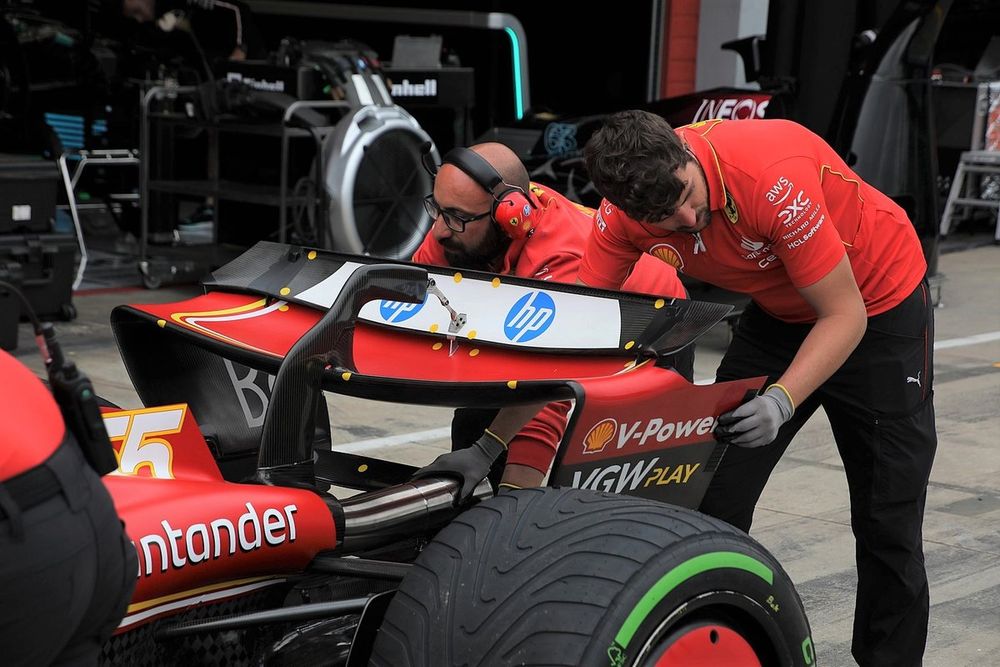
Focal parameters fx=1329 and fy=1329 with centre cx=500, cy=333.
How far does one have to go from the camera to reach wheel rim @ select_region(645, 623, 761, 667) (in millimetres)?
2180

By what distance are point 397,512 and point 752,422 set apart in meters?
0.71

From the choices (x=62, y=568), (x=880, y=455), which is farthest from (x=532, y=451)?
(x=62, y=568)

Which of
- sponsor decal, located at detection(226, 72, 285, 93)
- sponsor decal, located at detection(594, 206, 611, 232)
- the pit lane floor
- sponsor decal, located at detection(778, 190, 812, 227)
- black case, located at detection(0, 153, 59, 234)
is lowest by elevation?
the pit lane floor

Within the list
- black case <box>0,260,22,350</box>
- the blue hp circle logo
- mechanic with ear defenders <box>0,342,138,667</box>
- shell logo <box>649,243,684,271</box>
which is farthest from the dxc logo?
black case <box>0,260,22,350</box>

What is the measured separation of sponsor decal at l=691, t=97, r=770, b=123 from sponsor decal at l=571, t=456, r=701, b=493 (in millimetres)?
5106

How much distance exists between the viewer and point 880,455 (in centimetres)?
311

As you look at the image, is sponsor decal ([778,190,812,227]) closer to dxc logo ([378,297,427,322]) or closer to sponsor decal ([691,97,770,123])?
dxc logo ([378,297,427,322])

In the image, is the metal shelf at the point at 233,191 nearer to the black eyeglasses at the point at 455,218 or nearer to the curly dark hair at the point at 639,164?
the black eyeglasses at the point at 455,218

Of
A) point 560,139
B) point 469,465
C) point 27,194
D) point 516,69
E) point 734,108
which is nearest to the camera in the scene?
point 469,465

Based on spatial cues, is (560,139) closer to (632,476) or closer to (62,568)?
(632,476)

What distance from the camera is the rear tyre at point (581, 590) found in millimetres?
2047

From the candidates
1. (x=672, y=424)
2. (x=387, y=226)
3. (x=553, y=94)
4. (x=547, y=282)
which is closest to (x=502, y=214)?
(x=547, y=282)

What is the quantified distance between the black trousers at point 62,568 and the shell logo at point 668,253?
1.62 metres

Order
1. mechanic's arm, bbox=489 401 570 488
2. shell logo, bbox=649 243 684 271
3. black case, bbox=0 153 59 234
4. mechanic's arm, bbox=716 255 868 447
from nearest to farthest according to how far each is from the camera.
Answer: mechanic's arm, bbox=716 255 868 447, mechanic's arm, bbox=489 401 570 488, shell logo, bbox=649 243 684 271, black case, bbox=0 153 59 234
